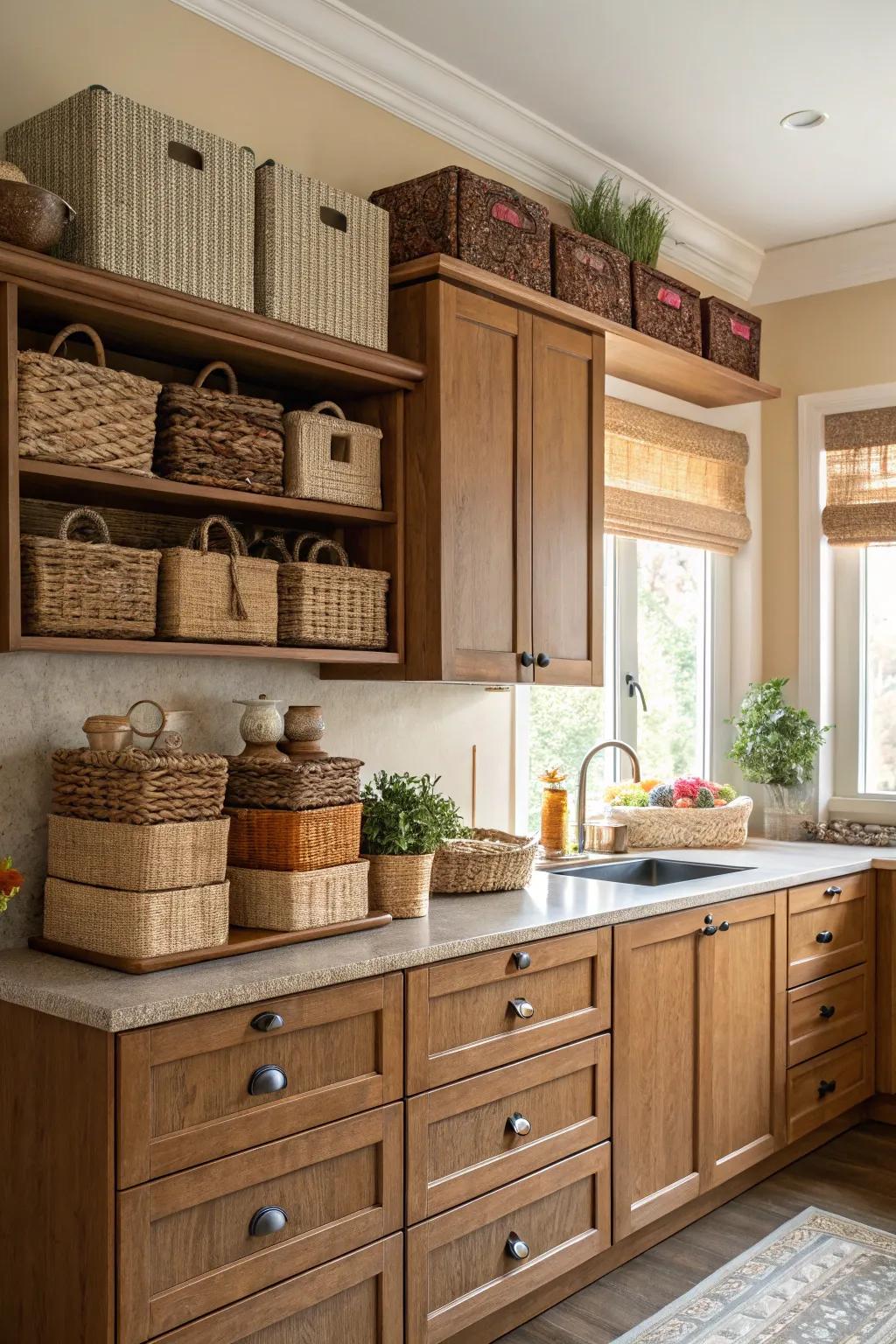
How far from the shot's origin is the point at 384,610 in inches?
108

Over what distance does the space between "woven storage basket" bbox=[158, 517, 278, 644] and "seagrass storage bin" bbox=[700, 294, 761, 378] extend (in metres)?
1.87

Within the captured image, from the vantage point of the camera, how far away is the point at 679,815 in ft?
12.5

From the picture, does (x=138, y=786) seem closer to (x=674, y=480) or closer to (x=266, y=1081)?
(x=266, y=1081)

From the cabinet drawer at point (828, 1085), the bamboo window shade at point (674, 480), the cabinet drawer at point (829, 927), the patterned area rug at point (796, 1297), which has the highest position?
the bamboo window shade at point (674, 480)

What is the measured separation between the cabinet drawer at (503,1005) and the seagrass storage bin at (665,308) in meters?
1.73

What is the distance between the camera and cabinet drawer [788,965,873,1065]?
11.3 ft

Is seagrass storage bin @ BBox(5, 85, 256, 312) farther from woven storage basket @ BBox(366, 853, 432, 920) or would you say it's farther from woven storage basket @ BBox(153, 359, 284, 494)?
woven storage basket @ BBox(366, 853, 432, 920)

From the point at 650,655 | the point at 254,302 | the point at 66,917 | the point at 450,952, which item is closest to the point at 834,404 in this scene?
the point at 650,655

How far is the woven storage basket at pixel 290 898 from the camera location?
2.28m

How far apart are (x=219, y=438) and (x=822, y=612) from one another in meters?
→ 2.70

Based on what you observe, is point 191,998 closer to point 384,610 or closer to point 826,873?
point 384,610

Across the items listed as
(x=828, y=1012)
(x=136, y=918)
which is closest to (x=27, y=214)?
(x=136, y=918)

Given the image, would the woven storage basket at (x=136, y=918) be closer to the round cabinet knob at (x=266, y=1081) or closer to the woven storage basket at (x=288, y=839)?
the woven storage basket at (x=288, y=839)

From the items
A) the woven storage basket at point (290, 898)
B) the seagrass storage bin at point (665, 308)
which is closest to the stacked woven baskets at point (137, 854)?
the woven storage basket at point (290, 898)
